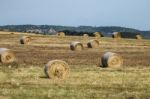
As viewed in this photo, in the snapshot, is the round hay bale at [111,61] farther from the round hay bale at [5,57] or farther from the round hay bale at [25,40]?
the round hay bale at [25,40]

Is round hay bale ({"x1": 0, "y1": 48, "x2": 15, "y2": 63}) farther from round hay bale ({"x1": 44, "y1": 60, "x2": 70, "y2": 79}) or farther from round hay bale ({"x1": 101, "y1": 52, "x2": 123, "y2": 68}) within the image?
round hay bale ({"x1": 44, "y1": 60, "x2": 70, "y2": 79})

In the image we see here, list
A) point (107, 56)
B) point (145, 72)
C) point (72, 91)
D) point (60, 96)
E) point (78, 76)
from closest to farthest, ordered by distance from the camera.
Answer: point (60, 96) → point (72, 91) → point (78, 76) → point (145, 72) → point (107, 56)

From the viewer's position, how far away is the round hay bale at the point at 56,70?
25169mm

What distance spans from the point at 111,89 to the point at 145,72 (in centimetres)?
775

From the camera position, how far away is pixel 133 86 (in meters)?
21.9

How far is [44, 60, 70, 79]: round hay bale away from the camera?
25.2 meters

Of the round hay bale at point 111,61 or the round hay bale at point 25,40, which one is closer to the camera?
the round hay bale at point 111,61

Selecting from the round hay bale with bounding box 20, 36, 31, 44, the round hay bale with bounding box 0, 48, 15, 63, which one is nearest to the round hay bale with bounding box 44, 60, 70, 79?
the round hay bale with bounding box 0, 48, 15, 63

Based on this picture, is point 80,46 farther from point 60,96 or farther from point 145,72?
point 60,96

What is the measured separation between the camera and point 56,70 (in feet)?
83.3

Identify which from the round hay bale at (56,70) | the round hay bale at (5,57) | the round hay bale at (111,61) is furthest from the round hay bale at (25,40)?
the round hay bale at (56,70)

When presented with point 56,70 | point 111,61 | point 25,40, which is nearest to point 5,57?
point 111,61

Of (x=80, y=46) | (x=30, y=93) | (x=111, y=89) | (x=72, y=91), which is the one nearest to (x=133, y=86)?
(x=111, y=89)

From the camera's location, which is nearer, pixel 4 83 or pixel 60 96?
pixel 60 96
